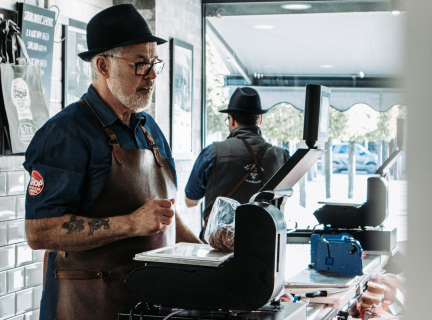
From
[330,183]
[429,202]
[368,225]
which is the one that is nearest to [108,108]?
[429,202]

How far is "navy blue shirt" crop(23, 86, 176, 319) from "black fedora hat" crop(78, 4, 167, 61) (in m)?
0.18

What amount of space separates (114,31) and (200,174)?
162 centimetres

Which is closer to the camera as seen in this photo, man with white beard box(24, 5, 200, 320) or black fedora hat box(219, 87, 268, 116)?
man with white beard box(24, 5, 200, 320)

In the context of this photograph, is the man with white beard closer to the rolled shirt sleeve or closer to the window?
the rolled shirt sleeve

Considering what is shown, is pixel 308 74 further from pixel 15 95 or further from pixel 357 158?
pixel 15 95

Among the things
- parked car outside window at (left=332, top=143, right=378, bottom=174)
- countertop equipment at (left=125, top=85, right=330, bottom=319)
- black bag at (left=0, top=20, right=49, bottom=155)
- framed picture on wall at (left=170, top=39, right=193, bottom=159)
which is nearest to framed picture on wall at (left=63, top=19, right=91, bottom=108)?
black bag at (left=0, top=20, right=49, bottom=155)

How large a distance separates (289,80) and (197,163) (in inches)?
82.1

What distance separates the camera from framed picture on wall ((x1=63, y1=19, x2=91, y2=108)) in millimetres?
3322

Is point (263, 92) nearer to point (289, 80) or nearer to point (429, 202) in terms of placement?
point (289, 80)

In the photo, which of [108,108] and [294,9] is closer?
[108,108]

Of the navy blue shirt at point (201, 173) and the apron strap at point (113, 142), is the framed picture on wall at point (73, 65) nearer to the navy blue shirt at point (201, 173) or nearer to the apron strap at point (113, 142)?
the navy blue shirt at point (201, 173)

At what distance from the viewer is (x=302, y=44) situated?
4.94 metres

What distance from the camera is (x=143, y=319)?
4.32 feet

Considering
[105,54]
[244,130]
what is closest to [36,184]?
[105,54]
